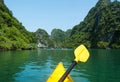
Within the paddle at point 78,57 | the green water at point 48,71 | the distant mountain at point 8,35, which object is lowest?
the green water at point 48,71

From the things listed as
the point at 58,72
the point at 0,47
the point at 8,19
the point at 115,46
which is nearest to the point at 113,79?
the point at 58,72

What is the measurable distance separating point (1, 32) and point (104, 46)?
9932 cm

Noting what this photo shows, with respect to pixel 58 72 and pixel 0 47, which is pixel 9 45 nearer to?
pixel 0 47

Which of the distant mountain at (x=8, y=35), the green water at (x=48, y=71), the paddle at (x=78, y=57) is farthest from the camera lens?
the distant mountain at (x=8, y=35)

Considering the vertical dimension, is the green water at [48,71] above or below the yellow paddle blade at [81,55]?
below

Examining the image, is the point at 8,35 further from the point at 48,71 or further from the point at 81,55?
the point at 81,55

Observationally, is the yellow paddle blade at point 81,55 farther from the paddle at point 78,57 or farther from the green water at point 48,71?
the green water at point 48,71

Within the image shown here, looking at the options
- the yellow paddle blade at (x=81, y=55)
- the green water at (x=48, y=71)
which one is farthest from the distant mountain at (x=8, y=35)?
the yellow paddle blade at (x=81, y=55)

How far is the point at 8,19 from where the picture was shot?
136m

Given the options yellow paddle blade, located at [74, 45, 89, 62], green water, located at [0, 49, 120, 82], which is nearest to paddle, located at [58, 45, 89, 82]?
yellow paddle blade, located at [74, 45, 89, 62]

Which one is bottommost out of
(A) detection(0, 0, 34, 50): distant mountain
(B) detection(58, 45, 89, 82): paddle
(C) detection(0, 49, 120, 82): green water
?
(C) detection(0, 49, 120, 82): green water

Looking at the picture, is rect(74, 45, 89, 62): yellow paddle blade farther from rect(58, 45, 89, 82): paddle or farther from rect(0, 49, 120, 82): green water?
rect(0, 49, 120, 82): green water

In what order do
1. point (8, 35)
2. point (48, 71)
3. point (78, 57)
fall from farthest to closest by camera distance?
point (8, 35), point (48, 71), point (78, 57)

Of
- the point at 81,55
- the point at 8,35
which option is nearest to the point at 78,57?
the point at 81,55
